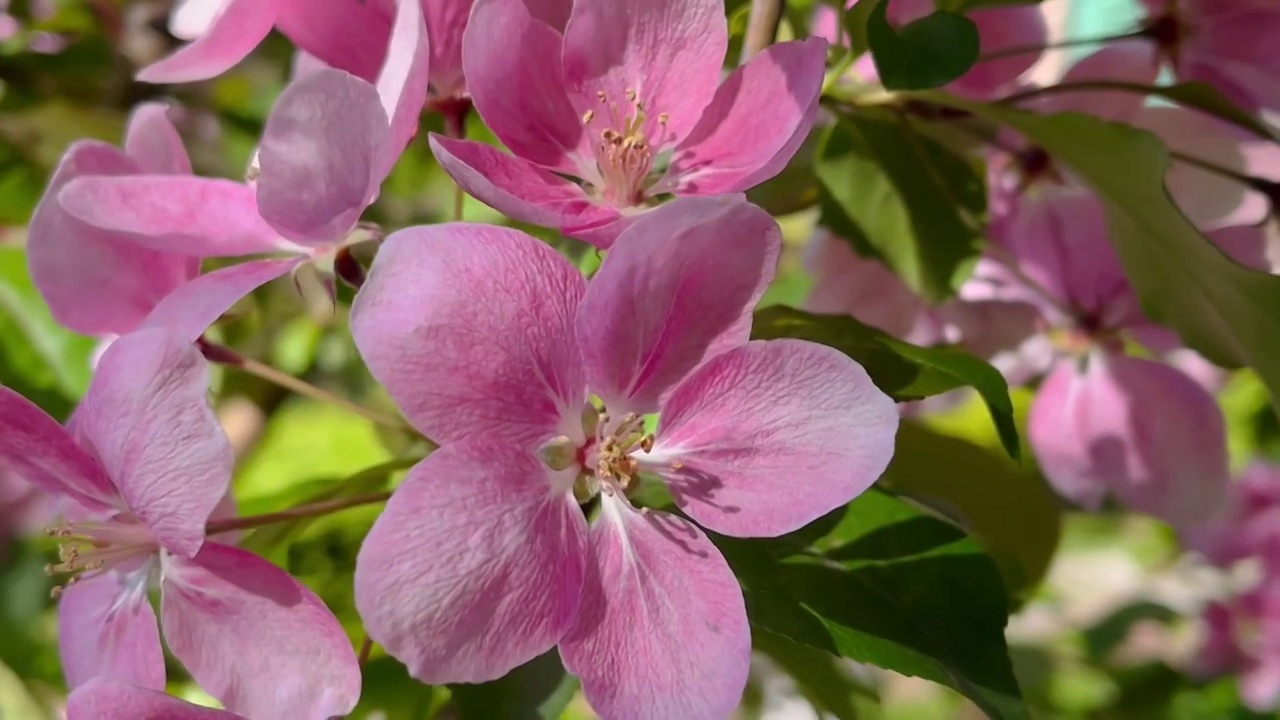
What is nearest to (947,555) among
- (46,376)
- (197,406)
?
(197,406)

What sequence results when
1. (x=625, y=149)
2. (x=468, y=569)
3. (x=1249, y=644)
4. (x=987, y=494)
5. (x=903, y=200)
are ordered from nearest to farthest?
(x=468, y=569)
(x=625, y=149)
(x=903, y=200)
(x=987, y=494)
(x=1249, y=644)

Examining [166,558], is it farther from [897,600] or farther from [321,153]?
[897,600]

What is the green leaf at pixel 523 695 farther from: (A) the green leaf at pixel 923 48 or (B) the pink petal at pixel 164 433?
(A) the green leaf at pixel 923 48

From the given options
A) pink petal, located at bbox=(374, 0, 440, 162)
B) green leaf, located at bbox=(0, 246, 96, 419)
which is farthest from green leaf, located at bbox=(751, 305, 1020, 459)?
green leaf, located at bbox=(0, 246, 96, 419)

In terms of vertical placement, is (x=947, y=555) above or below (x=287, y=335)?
above

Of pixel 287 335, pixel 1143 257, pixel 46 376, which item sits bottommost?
pixel 287 335

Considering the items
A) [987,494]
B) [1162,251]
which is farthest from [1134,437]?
[1162,251]

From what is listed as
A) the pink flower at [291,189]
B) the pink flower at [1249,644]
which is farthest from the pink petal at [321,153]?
the pink flower at [1249,644]

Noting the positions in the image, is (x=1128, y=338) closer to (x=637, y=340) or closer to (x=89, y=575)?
(x=637, y=340)
